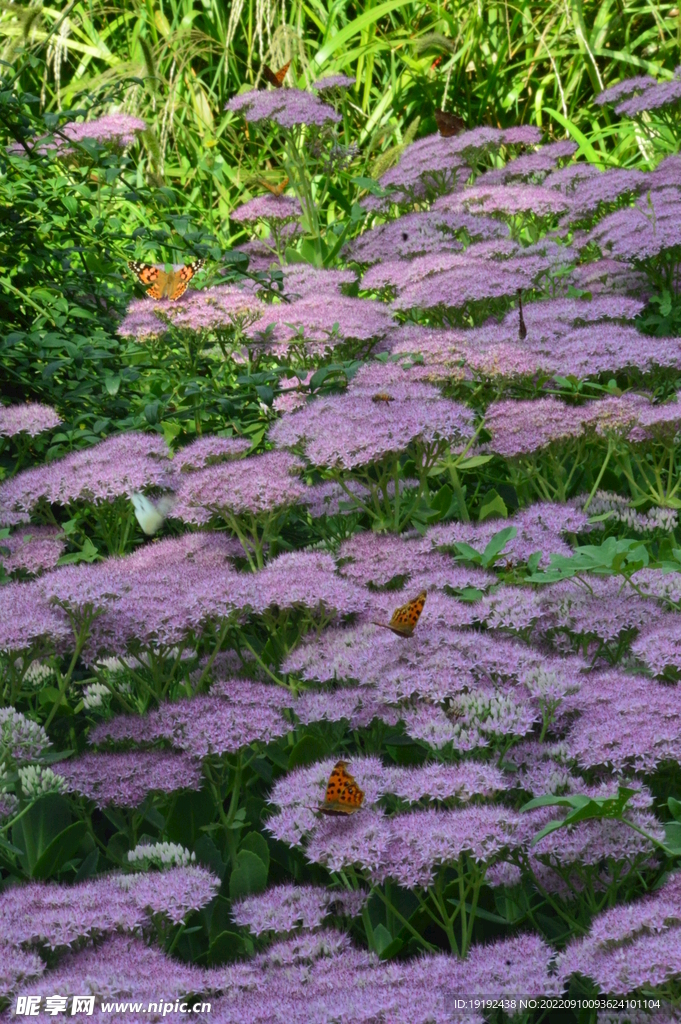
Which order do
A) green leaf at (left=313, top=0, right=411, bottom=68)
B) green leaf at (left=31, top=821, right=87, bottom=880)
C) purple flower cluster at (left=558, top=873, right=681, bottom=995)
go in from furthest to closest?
green leaf at (left=313, top=0, right=411, bottom=68) < green leaf at (left=31, top=821, right=87, bottom=880) < purple flower cluster at (left=558, top=873, right=681, bottom=995)

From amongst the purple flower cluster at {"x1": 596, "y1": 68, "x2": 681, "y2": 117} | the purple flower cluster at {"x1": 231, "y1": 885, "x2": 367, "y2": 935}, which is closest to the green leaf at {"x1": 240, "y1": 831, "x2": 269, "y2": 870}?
the purple flower cluster at {"x1": 231, "y1": 885, "x2": 367, "y2": 935}

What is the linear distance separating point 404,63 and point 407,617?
269 inches

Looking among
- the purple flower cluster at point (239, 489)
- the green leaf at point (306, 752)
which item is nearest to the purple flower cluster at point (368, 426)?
the purple flower cluster at point (239, 489)

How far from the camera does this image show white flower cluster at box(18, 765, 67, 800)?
2.37 metres

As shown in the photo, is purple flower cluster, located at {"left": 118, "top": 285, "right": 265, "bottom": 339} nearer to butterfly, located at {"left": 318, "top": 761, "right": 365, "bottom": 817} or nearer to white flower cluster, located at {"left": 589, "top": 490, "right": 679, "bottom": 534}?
white flower cluster, located at {"left": 589, "top": 490, "right": 679, "bottom": 534}

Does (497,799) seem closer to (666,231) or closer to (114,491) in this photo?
(114,491)

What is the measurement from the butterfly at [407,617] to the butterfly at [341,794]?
0.53 meters

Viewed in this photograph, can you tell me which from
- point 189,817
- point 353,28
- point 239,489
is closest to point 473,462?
point 239,489

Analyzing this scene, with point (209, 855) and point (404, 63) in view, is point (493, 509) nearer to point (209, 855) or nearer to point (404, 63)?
point (209, 855)

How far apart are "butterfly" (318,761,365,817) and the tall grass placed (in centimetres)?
582

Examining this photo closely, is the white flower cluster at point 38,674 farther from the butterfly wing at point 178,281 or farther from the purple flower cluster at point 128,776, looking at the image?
the butterfly wing at point 178,281

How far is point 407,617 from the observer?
8.48 ft

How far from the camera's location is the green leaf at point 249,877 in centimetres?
232

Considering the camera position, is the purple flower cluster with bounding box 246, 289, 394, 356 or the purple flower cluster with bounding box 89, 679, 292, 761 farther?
the purple flower cluster with bounding box 246, 289, 394, 356
